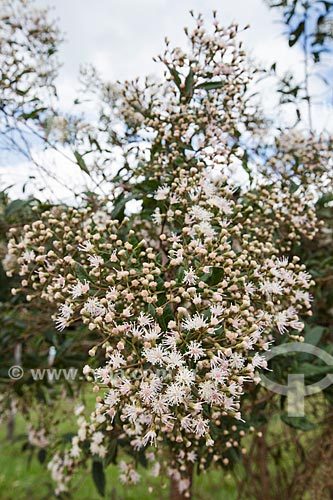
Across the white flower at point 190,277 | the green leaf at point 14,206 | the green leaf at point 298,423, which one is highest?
the green leaf at point 14,206

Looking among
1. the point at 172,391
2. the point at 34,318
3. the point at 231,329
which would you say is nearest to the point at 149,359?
the point at 172,391

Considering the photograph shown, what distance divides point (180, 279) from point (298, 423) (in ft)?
2.86

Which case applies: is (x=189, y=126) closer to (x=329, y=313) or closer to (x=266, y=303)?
(x=266, y=303)

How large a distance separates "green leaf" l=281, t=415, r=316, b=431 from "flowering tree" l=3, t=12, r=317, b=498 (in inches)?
7.3

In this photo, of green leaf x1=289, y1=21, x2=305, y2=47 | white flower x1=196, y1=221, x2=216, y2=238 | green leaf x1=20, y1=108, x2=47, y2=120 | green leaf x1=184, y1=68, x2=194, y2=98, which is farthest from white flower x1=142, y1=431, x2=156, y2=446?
green leaf x1=289, y1=21, x2=305, y2=47

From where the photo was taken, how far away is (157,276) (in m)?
1.23

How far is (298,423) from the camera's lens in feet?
5.73

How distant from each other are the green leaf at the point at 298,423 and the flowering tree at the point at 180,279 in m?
0.19

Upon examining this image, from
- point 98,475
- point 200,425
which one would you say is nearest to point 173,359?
point 200,425

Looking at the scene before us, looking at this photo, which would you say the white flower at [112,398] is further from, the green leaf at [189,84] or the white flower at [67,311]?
the green leaf at [189,84]

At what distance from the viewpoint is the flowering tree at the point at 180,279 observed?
1063 mm

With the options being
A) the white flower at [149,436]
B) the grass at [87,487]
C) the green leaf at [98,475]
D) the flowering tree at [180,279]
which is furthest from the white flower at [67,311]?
the grass at [87,487]

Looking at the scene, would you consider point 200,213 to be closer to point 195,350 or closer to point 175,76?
point 195,350

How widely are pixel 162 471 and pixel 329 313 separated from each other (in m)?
1.21
